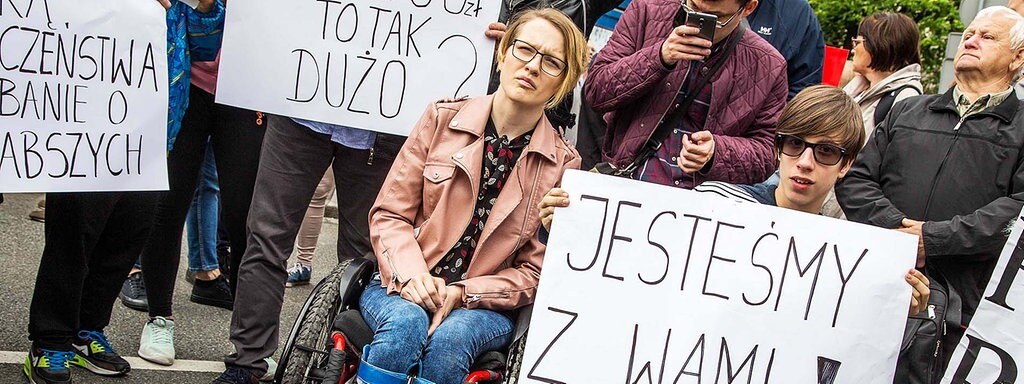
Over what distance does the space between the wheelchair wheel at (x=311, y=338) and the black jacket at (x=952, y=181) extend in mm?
1722

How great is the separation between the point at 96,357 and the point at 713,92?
2.41 meters

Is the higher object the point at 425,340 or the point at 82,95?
the point at 82,95

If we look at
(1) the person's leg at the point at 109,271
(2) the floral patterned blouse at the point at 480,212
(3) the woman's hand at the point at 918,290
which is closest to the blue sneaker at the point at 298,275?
(1) the person's leg at the point at 109,271

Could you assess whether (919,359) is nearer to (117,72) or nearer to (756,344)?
(756,344)

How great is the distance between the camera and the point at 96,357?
4.00 m

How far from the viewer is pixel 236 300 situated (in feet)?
12.6

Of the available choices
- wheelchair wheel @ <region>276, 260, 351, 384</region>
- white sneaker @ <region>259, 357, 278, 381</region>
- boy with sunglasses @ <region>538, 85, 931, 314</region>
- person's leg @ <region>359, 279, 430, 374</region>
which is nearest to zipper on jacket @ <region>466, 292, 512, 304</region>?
person's leg @ <region>359, 279, 430, 374</region>

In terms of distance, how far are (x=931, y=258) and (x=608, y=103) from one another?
3.82 feet

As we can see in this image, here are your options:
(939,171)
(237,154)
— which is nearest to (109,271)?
(237,154)

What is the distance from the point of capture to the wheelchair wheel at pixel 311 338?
9.86ft

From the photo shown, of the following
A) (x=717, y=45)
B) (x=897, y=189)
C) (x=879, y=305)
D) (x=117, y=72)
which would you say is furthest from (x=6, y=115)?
(x=897, y=189)

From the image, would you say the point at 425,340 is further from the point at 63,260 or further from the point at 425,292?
the point at 63,260

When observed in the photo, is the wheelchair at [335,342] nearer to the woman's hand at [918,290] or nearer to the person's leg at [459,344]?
the person's leg at [459,344]

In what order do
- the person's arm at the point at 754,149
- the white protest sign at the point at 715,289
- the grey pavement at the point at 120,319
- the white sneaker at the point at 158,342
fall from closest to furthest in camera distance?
the white protest sign at the point at 715,289
the person's arm at the point at 754,149
the grey pavement at the point at 120,319
the white sneaker at the point at 158,342
